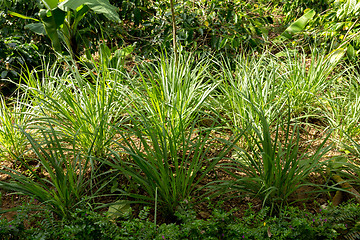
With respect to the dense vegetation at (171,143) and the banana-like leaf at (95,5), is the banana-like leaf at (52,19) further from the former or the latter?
the banana-like leaf at (95,5)

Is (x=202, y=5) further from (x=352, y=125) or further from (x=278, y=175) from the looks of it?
(x=278, y=175)

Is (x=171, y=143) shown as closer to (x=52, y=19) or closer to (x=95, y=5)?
(x=95, y=5)

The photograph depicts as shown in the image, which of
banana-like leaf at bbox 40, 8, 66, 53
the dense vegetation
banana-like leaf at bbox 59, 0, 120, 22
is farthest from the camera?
banana-like leaf at bbox 40, 8, 66, 53

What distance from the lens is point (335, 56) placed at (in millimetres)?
3350

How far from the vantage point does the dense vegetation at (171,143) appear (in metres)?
1.76

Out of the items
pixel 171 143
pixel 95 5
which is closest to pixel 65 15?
pixel 95 5

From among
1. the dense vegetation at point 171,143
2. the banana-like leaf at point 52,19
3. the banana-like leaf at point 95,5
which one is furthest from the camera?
the banana-like leaf at point 52,19

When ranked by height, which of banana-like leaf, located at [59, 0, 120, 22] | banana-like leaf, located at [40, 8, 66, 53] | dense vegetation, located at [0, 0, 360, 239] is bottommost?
dense vegetation, located at [0, 0, 360, 239]

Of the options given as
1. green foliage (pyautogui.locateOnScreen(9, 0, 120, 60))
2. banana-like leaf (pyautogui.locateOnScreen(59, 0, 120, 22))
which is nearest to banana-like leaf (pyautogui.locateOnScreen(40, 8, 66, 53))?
green foliage (pyautogui.locateOnScreen(9, 0, 120, 60))

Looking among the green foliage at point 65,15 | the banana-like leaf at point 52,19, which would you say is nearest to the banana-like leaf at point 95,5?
the green foliage at point 65,15

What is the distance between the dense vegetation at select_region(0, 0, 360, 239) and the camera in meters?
1.76

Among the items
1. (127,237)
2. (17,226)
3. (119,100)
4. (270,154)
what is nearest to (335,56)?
(270,154)

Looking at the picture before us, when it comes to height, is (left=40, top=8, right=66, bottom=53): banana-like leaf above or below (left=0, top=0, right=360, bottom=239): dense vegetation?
above

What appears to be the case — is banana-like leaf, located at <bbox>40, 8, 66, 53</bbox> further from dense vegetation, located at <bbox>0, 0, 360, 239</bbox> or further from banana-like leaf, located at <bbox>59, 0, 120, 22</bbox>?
banana-like leaf, located at <bbox>59, 0, 120, 22</bbox>
